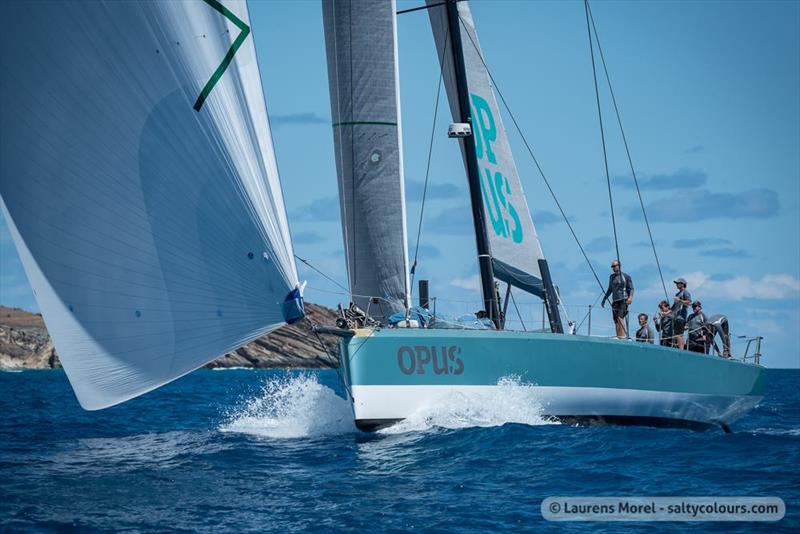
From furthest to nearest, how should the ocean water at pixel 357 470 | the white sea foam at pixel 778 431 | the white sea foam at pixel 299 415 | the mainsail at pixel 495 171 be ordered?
the mainsail at pixel 495 171, the white sea foam at pixel 778 431, the white sea foam at pixel 299 415, the ocean water at pixel 357 470

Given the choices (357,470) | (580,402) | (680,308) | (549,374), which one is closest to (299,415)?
(549,374)

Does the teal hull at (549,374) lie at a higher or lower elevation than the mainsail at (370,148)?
lower

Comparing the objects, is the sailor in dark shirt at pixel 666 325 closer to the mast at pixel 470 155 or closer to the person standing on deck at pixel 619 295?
the person standing on deck at pixel 619 295

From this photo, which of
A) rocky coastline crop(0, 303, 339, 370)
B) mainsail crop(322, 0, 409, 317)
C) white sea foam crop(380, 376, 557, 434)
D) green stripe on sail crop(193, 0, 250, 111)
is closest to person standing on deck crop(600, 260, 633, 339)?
white sea foam crop(380, 376, 557, 434)

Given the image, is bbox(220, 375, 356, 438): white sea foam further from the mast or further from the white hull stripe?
the mast

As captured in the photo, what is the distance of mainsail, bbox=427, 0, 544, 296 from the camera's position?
17.0 m

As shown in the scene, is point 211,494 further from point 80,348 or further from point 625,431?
point 625,431

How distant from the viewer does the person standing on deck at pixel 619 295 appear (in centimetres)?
1662

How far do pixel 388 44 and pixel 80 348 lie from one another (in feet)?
22.8

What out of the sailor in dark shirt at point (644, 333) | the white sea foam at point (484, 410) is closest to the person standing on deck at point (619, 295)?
the sailor in dark shirt at point (644, 333)

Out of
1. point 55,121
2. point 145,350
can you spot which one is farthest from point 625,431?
point 55,121

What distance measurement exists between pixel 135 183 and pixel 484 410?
20.2ft

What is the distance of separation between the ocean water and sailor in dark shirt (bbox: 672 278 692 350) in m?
1.93

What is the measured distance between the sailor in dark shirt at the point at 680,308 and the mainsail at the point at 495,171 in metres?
2.29
